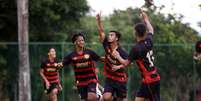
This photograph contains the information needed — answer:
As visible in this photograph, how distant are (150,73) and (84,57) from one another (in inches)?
106

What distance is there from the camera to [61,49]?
923 inches

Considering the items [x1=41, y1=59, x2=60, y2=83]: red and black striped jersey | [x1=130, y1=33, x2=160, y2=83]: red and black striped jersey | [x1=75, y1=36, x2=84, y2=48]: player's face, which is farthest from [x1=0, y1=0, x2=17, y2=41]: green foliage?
[x1=130, y1=33, x2=160, y2=83]: red and black striped jersey

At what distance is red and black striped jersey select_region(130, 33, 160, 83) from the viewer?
13664mm

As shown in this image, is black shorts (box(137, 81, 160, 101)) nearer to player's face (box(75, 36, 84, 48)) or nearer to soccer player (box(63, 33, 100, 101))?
soccer player (box(63, 33, 100, 101))

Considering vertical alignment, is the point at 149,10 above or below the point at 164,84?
above

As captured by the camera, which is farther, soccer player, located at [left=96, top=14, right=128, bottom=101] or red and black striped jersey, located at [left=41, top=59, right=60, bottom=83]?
red and black striped jersey, located at [left=41, top=59, right=60, bottom=83]

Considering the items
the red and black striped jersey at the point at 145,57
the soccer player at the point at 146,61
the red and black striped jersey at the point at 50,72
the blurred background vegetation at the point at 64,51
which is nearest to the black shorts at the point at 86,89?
the soccer player at the point at 146,61

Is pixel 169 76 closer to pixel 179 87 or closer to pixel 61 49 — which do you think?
pixel 179 87

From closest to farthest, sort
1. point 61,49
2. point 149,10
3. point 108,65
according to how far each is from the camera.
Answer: point 108,65 < point 61,49 < point 149,10

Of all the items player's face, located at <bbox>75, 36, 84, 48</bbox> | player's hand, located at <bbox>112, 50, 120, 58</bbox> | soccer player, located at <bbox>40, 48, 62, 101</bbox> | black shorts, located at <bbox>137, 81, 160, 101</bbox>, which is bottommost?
soccer player, located at <bbox>40, 48, 62, 101</bbox>

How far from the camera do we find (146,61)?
1384 cm

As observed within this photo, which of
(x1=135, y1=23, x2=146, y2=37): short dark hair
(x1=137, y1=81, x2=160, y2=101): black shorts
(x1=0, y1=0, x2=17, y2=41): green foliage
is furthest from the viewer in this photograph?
(x1=0, y1=0, x2=17, y2=41): green foliage

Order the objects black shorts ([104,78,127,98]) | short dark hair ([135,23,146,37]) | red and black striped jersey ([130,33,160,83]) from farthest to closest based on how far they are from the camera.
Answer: black shorts ([104,78,127,98]), red and black striped jersey ([130,33,160,83]), short dark hair ([135,23,146,37])

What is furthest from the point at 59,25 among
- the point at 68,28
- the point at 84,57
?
the point at 84,57
